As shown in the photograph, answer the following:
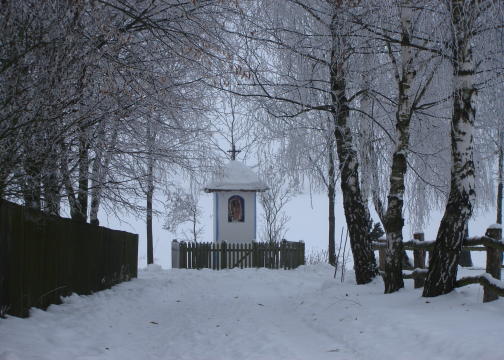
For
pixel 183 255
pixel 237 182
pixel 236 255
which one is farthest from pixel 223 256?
pixel 237 182

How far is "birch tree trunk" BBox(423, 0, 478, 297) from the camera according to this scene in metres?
7.72

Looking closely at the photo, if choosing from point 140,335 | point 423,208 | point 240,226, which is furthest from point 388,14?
point 240,226

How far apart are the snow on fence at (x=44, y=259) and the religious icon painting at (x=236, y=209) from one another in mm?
12273

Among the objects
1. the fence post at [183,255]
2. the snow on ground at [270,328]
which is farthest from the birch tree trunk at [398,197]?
the fence post at [183,255]

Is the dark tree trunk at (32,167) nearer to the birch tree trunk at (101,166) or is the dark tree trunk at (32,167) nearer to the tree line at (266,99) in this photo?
the tree line at (266,99)

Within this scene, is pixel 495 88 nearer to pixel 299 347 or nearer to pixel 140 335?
pixel 299 347

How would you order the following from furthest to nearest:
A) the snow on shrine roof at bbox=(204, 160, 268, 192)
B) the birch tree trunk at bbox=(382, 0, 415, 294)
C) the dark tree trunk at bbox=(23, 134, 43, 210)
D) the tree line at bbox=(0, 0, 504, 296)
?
the snow on shrine roof at bbox=(204, 160, 268, 192), the birch tree trunk at bbox=(382, 0, 415, 294), the dark tree trunk at bbox=(23, 134, 43, 210), the tree line at bbox=(0, 0, 504, 296)

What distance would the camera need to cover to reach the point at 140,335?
713 centimetres

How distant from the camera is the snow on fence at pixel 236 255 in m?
22.6

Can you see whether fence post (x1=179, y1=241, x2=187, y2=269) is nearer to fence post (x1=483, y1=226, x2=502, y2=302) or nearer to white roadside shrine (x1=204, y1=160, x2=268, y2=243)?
white roadside shrine (x1=204, y1=160, x2=268, y2=243)

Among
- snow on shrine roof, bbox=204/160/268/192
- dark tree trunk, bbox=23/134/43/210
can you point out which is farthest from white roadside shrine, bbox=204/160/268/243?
dark tree trunk, bbox=23/134/43/210

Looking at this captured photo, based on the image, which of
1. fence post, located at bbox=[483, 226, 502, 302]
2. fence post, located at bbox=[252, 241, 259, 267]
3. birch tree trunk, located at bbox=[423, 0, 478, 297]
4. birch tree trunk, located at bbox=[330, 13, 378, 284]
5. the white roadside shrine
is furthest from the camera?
the white roadside shrine

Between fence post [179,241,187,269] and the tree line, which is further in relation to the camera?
fence post [179,241,187,269]

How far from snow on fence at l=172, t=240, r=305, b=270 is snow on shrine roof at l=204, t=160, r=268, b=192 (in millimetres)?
2490
